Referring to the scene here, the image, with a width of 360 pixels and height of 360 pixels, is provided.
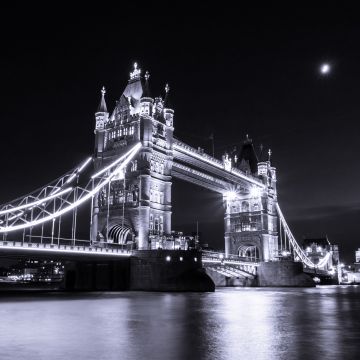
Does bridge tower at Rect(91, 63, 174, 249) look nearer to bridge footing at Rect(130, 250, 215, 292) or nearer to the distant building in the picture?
bridge footing at Rect(130, 250, 215, 292)

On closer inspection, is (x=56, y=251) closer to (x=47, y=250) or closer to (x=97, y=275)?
(x=47, y=250)

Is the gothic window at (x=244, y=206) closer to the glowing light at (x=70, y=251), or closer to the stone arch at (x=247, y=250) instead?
the stone arch at (x=247, y=250)

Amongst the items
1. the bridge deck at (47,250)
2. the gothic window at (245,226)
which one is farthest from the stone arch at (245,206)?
the bridge deck at (47,250)

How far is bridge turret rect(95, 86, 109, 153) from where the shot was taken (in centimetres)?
6425

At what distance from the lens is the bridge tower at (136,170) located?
59.0 metres

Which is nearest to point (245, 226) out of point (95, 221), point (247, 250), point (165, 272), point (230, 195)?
point (230, 195)

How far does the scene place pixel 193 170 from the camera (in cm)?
7425

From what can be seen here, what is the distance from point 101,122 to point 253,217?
42765 millimetres

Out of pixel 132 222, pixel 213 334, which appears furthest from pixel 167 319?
pixel 132 222

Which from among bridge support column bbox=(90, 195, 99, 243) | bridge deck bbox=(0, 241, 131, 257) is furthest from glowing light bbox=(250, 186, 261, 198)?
bridge deck bbox=(0, 241, 131, 257)

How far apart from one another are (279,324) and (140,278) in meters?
35.1

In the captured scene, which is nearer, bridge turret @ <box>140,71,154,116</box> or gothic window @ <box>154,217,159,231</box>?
gothic window @ <box>154,217,159,231</box>

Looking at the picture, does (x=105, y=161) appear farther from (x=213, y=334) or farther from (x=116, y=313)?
(x=213, y=334)

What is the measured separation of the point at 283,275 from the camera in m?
83.6
